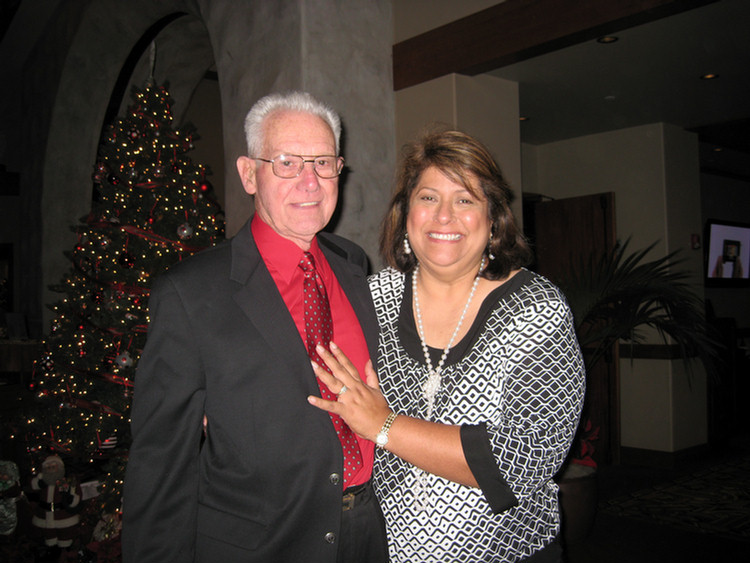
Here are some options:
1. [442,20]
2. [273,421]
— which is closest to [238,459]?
[273,421]

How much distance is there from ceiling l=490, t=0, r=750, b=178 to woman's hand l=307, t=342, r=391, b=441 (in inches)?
137

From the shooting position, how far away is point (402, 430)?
1.40 m

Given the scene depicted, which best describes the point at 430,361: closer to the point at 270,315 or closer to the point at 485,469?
the point at 485,469

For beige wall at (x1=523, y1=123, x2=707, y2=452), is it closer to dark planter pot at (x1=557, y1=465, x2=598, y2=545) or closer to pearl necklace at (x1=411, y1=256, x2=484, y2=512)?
dark planter pot at (x1=557, y1=465, x2=598, y2=545)

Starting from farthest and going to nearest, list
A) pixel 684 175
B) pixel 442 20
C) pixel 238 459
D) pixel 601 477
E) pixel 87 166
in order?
pixel 87 166
pixel 684 175
pixel 601 477
pixel 442 20
pixel 238 459

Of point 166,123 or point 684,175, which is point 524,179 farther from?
point 166,123

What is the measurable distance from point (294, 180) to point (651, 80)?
4.46m

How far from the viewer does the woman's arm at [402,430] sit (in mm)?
1369

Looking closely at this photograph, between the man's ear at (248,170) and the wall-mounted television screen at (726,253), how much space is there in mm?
7739

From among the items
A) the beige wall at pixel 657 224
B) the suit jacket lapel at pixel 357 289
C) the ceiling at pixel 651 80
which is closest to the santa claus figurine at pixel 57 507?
the suit jacket lapel at pixel 357 289

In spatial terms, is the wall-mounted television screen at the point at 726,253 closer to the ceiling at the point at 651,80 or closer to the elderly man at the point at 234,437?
the ceiling at the point at 651,80

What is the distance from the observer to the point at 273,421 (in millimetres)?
1356

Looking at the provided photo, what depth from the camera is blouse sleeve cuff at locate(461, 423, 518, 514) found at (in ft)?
4.41

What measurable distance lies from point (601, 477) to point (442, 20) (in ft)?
14.6
